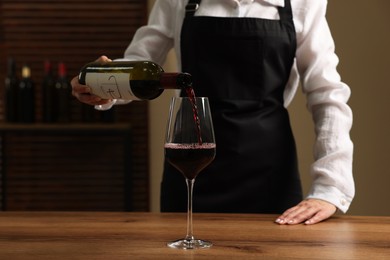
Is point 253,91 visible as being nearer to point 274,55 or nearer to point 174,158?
point 274,55

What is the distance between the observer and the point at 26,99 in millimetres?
4051

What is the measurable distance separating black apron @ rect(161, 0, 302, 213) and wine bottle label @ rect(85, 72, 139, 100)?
70cm

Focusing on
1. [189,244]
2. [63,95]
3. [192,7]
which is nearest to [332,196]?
[189,244]

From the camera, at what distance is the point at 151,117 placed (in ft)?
13.7

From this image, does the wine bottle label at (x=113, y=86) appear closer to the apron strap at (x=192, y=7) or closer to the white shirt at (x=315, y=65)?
the white shirt at (x=315, y=65)

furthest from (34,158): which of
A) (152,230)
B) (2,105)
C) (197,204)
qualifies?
(152,230)

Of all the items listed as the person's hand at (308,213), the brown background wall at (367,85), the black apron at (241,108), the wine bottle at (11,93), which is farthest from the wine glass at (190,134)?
the wine bottle at (11,93)

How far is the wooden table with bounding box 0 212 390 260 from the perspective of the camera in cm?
125

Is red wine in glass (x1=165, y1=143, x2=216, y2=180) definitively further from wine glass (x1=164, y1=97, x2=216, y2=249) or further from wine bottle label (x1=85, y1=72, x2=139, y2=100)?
wine bottle label (x1=85, y1=72, x2=139, y2=100)

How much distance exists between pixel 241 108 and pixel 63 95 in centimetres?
219

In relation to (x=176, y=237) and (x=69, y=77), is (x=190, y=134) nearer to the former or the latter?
(x=176, y=237)

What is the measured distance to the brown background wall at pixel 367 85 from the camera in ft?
11.5

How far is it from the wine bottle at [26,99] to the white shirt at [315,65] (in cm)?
196

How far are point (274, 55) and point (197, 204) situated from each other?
490 millimetres
